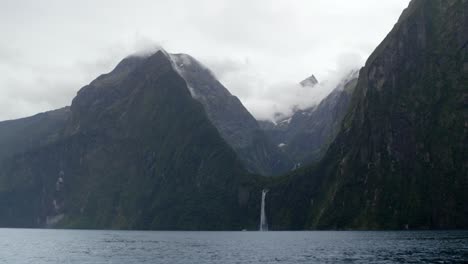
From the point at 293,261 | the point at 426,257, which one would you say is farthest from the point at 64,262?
the point at 426,257

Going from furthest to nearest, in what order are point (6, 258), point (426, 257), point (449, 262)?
point (6, 258)
point (426, 257)
point (449, 262)

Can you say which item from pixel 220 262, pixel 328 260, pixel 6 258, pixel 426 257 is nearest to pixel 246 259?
pixel 220 262

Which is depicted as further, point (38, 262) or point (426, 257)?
point (38, 262)

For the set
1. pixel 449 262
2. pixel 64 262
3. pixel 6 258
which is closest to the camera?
pixel 449 262

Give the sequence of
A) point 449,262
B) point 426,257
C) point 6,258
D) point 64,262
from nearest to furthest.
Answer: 1. point 449,262
2. point 426,257
3. point 64,262
4. point 6,258

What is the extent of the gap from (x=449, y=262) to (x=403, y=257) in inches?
586

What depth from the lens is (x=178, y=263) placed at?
10962 centimetres

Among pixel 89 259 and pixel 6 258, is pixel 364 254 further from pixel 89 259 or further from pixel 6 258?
pixel 6 258

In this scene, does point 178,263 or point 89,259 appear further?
point 89,259

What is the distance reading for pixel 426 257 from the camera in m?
104

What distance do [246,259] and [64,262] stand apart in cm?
3577

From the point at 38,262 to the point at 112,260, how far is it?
14329 mm

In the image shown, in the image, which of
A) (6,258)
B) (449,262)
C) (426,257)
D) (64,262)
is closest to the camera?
(449,262)

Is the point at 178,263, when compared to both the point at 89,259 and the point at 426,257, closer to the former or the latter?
the point at 89,259
